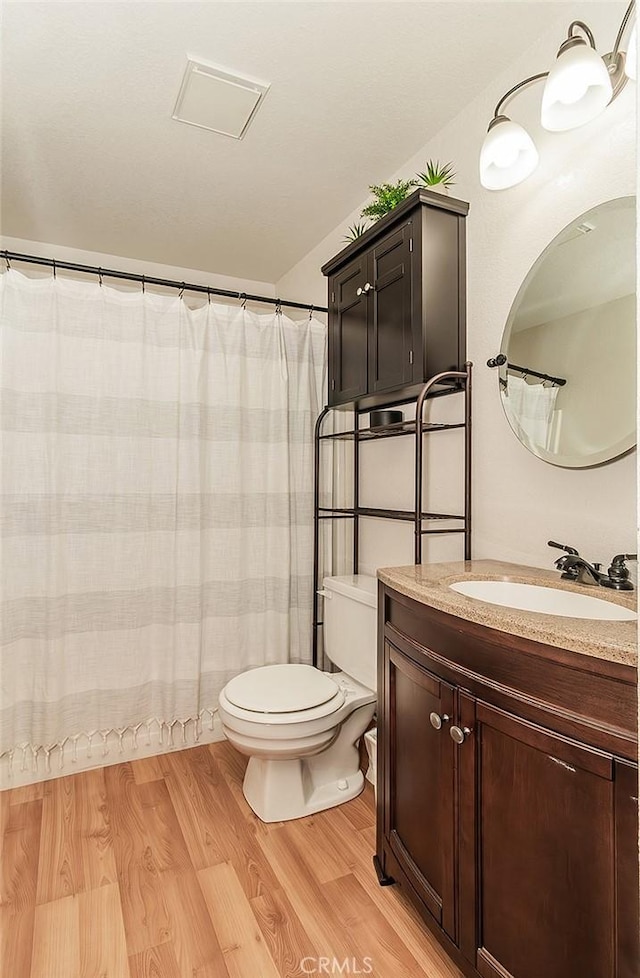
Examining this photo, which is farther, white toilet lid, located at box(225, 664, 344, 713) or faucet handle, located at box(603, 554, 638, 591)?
white toilet lid, located at box(225, 664, 344, 713)

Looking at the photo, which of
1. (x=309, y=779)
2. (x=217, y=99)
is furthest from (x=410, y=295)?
(x=309, y=779)

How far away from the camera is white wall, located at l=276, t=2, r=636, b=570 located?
1349mm

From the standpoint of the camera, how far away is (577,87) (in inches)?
45.8

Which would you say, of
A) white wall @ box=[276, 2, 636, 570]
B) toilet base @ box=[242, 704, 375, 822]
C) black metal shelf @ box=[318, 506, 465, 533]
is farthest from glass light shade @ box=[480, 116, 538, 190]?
toilet base @ box=[242, 704, 375, 822]

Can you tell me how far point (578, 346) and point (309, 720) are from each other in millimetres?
1411

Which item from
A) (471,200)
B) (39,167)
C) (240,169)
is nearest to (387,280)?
(471,200)

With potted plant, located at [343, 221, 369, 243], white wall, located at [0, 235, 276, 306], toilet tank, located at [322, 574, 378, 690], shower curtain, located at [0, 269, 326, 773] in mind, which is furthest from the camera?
white wall, located at [0, 235, 276, 306]

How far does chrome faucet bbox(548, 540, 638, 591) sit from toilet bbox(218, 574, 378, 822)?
2.44 ft

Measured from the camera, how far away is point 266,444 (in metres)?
2.47

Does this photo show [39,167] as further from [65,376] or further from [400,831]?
[400,831]

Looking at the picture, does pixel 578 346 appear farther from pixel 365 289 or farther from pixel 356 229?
pixel 356 229

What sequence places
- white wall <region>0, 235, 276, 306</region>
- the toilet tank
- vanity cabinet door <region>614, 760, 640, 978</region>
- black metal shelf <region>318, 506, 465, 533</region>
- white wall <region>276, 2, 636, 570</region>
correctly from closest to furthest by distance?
vanity cabinet door <region>614, 760, 640, 978</region>
white wall <region>276, 2, 636, 570</region>
black metal shelf <region>318, 506, 465, 533</region>
the toilet tank
white wall <region>0, 235, 276, 306</region>

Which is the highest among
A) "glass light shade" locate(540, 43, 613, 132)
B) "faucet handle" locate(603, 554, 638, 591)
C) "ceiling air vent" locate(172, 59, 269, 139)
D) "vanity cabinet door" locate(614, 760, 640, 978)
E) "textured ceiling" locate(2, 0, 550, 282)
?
"textured ceiling" locate(2, 0, 550, 282)
